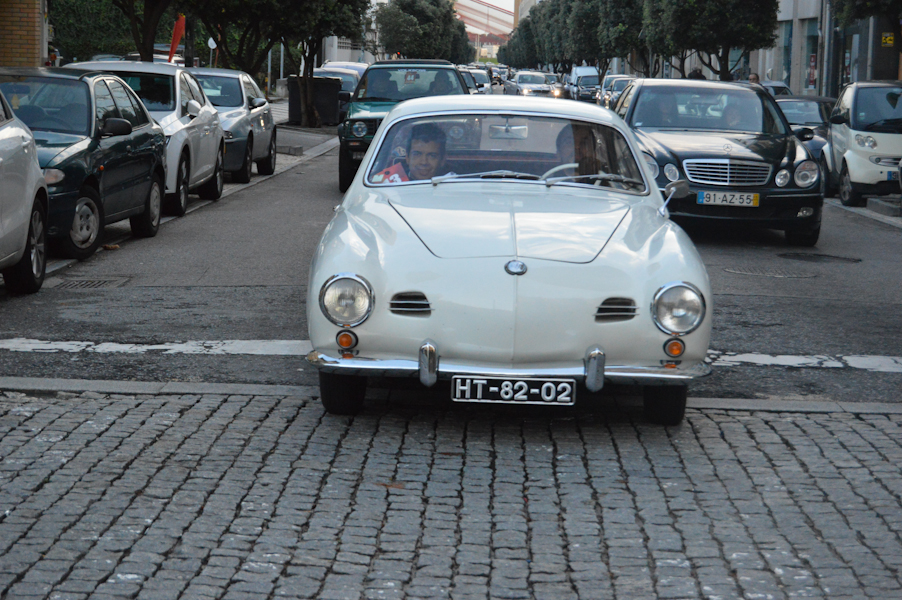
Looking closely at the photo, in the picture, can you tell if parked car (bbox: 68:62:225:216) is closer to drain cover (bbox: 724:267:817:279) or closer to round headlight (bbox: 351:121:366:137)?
round headlight (bbox: 351:121:366:137)

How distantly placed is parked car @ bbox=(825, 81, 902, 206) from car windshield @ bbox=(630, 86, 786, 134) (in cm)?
401

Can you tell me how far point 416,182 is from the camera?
658 centimetres

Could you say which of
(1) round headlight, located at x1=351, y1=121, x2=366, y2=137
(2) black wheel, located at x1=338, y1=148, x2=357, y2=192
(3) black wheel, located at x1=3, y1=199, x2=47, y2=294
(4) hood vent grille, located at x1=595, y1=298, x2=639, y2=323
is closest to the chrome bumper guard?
(4) hood vent grille, located at x1=595, y1=298, x2=639, y2=323

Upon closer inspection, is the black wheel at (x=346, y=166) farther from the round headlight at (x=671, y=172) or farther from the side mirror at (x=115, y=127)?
the side mirror at (x=115, y=127)

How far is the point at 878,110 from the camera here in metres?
17.4

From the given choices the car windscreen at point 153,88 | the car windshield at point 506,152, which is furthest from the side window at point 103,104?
the car windshield at point 506,152

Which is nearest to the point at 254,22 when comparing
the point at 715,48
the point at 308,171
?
the point at 308,171

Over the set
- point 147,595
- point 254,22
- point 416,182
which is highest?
point 254,22

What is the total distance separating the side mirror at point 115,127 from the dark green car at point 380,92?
6411 mm

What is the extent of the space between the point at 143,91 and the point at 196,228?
243 centimetres

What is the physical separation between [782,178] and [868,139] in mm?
5474

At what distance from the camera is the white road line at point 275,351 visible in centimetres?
714

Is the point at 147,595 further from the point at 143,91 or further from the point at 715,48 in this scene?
the point at 715,48

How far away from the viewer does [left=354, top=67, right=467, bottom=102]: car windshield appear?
1841 cm
